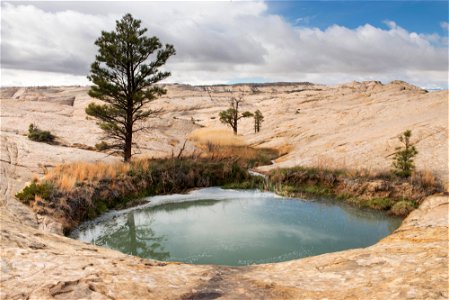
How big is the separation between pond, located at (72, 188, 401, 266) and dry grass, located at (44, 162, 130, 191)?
213 centimetres

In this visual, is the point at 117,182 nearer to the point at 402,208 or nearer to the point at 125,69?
the point at 125,69

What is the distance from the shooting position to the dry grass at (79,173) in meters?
14.9

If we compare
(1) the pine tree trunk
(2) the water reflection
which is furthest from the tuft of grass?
(1) the pine tree trunk

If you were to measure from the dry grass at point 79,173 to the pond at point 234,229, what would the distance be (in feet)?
6.97

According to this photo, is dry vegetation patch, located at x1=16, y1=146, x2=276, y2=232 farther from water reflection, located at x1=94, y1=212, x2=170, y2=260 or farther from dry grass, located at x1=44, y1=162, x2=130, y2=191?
water reflection, located at x1=94, y1=212, x2=170, y2=260

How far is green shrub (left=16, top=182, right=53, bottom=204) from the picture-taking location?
1292 centimetres

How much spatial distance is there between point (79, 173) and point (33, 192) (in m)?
3.05

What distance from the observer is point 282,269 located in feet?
21.9

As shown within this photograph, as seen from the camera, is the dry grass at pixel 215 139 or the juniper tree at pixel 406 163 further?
the dry grass at pixel 215 139

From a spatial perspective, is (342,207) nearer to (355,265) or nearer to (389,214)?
(389,214)

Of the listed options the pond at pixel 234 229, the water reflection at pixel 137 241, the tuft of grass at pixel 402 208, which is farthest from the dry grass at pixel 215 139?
the tuft of grass at pixel 402 208

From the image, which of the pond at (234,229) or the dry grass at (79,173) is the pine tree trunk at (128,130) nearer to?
the dry grass at (79,173)

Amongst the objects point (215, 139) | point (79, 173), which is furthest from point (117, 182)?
point (215, 139)

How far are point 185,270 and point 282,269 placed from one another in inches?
75.9
